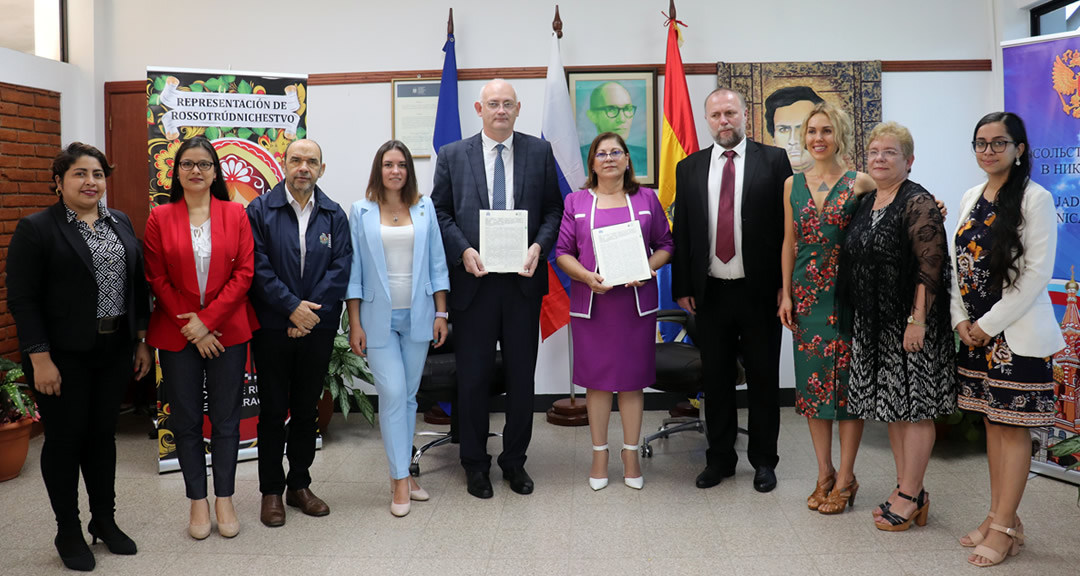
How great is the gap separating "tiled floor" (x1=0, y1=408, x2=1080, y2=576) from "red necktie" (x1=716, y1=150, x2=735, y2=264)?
1.07 meters

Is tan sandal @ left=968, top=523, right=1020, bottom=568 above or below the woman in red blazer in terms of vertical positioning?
below

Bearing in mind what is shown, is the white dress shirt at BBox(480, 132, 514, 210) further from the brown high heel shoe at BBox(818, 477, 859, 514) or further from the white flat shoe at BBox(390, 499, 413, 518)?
the brown high heel shoe at BBox(818, 477, 859, 514)

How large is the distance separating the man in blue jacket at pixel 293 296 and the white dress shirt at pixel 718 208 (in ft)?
5.09

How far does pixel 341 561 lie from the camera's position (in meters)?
2.85

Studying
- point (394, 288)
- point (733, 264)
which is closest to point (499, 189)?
point (394, 288)

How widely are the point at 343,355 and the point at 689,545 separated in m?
2.47

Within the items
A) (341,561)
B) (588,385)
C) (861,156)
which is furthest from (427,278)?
(861,156)

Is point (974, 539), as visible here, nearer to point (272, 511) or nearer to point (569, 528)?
point (569, 528)

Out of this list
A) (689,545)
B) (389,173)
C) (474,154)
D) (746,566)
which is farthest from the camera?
(474,154)

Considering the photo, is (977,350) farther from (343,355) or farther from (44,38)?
(44,38)

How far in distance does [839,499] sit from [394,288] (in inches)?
78.8

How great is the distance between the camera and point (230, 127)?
4133 mm

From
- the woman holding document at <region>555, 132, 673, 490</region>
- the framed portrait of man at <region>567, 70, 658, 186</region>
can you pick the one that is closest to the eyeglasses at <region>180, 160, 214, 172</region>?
the woman holding document at <region>555, 132, 673, 490</region>

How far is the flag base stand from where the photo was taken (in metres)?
4.83
